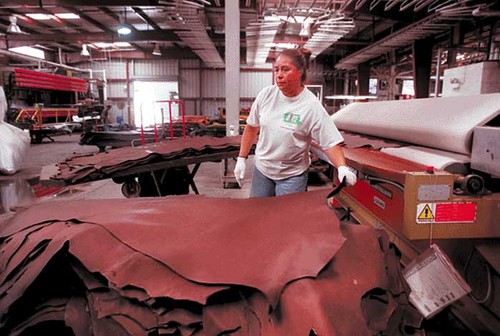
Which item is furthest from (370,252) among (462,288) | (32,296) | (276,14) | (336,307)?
(276,14)

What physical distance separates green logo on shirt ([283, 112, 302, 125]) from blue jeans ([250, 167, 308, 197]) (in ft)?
1.23

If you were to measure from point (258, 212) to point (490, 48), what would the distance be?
5614 mm

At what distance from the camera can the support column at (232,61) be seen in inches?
195

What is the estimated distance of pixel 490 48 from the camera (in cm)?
549

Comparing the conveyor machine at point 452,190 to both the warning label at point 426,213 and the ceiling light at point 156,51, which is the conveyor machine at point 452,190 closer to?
the warning label at point 426,213

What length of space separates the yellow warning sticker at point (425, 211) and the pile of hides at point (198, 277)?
0.39m

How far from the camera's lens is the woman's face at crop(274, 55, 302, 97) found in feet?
7.18

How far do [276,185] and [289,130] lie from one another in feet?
1.36

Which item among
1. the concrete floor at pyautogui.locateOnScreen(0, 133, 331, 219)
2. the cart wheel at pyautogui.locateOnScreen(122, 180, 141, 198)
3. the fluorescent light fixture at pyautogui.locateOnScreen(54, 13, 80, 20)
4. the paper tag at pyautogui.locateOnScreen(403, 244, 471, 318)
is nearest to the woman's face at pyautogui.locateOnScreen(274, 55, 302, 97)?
the paper tag at pyautogui.locateOnScreen(403, 244, 471, 318)

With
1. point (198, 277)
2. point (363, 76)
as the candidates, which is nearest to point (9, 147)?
point (198, 277)

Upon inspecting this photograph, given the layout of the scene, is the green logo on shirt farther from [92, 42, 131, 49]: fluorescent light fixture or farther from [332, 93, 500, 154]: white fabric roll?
[92, 42, 131, 49]: fluorescent light fixture

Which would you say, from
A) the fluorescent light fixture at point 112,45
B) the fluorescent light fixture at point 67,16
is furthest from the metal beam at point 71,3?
the fluorescent light fixture at point 112,45

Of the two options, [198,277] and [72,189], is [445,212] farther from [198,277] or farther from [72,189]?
[72,189]

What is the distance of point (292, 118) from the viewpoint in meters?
2.30
